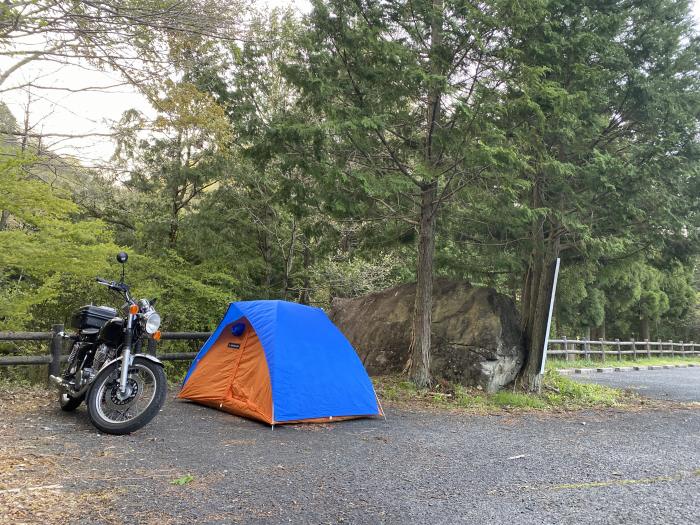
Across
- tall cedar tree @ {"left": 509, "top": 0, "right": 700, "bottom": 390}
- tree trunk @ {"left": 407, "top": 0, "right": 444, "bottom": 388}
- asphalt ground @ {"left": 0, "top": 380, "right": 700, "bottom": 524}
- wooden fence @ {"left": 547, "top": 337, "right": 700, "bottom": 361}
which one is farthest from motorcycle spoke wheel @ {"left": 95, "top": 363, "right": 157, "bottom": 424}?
wooden fence @ {"left": 547, "top": 337, "right": 700, "bottom": 361}

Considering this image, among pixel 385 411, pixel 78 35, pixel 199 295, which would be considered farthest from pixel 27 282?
pixel 385 411

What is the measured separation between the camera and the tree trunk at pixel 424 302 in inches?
334

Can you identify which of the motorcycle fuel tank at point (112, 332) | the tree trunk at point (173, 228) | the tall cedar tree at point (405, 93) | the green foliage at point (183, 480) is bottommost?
the green foliage at point (183, 480)

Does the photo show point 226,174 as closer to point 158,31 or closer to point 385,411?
point 158,31

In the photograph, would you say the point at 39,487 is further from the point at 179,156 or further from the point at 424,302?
the point at 179,156

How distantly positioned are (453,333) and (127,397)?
6.05 meters

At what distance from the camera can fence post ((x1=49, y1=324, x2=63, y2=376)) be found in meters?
6.55

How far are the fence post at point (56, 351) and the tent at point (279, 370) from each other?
1.60m

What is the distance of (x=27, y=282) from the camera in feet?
31.2

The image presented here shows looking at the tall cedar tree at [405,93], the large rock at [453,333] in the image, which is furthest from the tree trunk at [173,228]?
the tall cedar tree at [405,93]

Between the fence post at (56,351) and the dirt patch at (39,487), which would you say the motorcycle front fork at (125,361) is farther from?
the fence post at (56,351)

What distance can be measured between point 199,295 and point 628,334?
28.8 meters

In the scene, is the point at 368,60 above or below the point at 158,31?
above

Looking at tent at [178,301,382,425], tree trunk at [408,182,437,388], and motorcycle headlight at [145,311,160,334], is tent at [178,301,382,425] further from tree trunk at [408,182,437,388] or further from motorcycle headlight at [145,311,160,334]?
tree trunk at [408,182,437,388]
